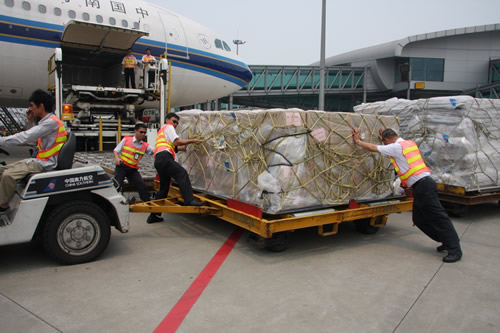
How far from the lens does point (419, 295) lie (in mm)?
3842

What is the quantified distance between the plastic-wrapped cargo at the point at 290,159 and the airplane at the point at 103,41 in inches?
248

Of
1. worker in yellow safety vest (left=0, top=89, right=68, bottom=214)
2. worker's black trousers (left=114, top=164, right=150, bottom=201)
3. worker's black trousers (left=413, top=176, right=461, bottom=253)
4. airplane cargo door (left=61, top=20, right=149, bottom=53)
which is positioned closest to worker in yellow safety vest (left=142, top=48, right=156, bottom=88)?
airplane cargo door (left=61, top=20, right=149, bottom=53)

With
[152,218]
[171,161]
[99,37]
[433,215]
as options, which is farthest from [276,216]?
[99,37]

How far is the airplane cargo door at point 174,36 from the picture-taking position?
13.3m

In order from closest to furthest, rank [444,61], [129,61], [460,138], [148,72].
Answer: [460,138] → [148,72] → [129,61] → [444,61]

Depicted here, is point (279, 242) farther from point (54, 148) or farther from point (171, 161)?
point (54, 148)

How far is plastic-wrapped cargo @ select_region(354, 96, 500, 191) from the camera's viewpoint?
708cm

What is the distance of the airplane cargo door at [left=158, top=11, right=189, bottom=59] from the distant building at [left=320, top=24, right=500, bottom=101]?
28676 mm

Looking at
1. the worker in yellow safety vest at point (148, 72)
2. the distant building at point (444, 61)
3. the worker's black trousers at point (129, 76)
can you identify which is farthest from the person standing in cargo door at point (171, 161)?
the distant building at point (444, 61)

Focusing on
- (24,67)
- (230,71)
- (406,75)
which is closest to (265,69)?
(406,75)

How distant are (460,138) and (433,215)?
2706 millimetres

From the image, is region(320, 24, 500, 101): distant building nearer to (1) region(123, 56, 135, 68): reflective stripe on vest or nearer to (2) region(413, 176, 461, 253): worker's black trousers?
(1) region(123, 56, 135, 68): reflective stripe on vest

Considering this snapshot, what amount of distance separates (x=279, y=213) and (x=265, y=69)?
28.9 m

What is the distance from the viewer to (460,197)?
706 cm
